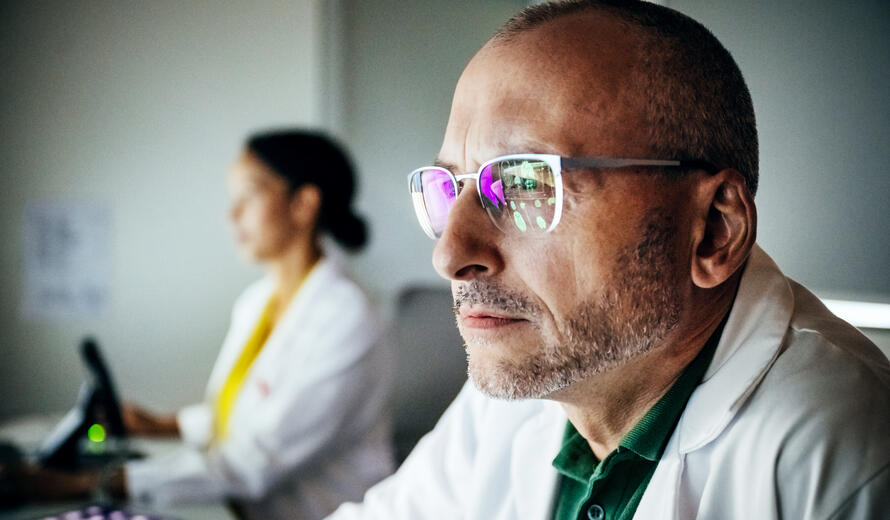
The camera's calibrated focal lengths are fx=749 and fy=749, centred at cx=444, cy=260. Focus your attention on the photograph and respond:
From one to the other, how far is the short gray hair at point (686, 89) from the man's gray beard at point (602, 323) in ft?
0.25

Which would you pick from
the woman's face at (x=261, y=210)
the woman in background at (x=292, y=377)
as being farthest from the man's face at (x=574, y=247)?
the woman's face at (x=261, y=210)

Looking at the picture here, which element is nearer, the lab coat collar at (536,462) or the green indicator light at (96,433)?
the lab coat collar at (536,462)

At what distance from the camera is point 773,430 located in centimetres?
61

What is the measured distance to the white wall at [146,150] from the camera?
8.39 feet

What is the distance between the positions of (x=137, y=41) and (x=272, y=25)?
467 millimetres

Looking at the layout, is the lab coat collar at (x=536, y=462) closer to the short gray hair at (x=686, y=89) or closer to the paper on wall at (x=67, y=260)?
the short gray hair at (x=686, y=89)

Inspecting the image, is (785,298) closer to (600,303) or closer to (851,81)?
(600,303)

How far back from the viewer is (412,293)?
2.03m

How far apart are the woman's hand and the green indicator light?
384 millimetres

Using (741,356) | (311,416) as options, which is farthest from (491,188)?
(311,416)

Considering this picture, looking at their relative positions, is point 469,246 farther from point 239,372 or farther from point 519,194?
point 239,372

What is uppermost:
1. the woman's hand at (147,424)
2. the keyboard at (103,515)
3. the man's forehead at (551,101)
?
the man's forehead at (551,101)

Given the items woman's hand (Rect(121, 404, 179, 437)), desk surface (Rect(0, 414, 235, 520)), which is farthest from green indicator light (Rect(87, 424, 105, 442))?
woman's hand (Rect(121, 404, 179, 437))

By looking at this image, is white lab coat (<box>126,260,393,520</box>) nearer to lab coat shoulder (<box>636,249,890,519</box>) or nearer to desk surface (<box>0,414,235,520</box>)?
desk surface (<box>0,414,235,520</box>)
